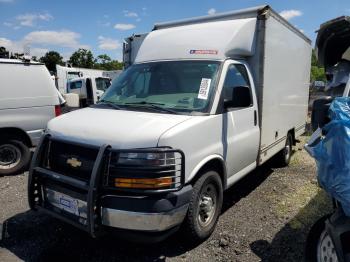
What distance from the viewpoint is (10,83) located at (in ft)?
22.1

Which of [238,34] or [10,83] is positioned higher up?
[238,34]

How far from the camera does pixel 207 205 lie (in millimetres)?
4125

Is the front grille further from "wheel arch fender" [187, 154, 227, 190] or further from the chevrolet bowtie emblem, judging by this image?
"wheel arch fender" [187, 154, 227, 190]

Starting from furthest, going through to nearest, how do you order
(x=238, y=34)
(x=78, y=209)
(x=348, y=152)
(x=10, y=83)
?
(x=10, y=83) → (x=238, y=34) → (x=78, y=209) → (x=348, y=152)

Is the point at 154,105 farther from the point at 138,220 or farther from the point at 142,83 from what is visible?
the point at 138,220

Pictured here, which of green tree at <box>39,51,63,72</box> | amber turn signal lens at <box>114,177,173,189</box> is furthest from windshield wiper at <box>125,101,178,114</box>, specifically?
green tree at <box>39,51,63,72</box>

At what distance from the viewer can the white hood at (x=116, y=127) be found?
334 cm

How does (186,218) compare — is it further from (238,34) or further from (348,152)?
(238,34)

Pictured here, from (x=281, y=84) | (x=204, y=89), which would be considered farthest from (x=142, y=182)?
(x=281, y=84)

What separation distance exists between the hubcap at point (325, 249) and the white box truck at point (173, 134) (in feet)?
4.13

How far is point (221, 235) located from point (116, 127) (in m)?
1.92

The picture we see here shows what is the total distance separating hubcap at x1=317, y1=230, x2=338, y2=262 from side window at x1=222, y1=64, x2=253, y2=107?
181cm

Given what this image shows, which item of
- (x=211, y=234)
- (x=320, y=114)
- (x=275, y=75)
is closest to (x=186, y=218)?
(x=211, y=234)

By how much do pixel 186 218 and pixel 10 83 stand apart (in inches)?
189
